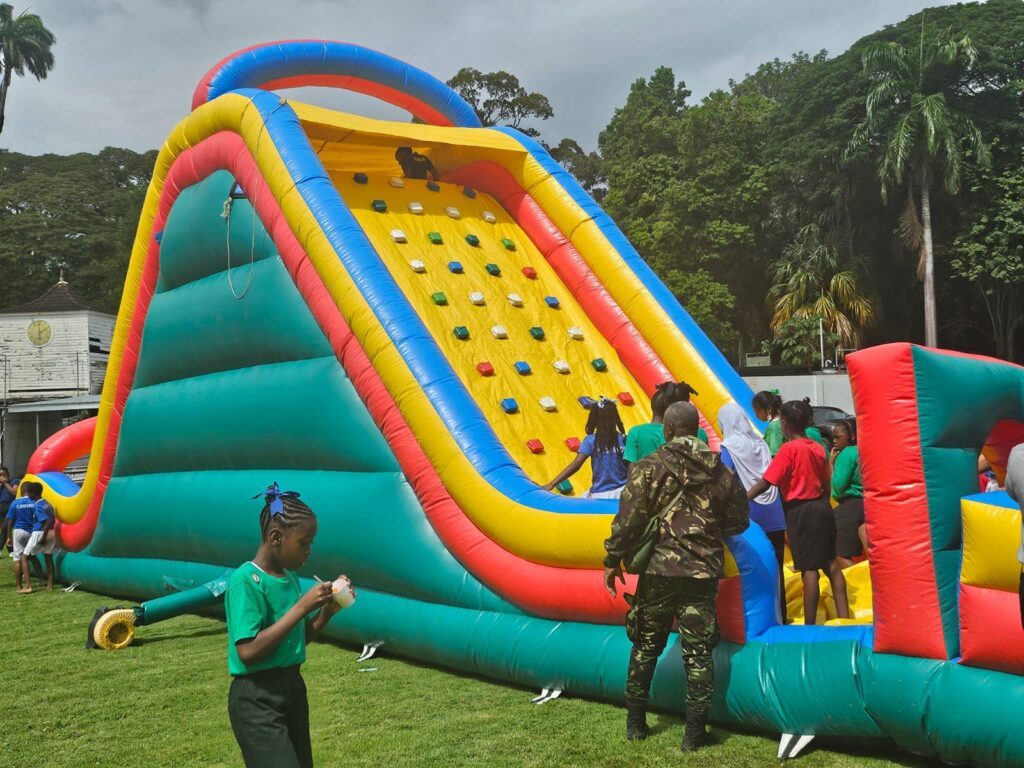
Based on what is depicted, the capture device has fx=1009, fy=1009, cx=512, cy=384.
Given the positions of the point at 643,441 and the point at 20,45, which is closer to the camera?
the point at 643,441

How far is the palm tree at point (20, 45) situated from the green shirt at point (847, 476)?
144 ft

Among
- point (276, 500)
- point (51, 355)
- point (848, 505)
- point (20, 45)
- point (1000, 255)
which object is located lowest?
point (848, 505)

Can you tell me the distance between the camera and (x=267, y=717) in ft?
8.40

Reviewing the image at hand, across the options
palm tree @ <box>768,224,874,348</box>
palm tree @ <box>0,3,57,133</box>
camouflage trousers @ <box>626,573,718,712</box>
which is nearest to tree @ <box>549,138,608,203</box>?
palm tree @ <box>768,224,874,348</box>

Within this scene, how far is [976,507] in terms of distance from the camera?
3.57 metres

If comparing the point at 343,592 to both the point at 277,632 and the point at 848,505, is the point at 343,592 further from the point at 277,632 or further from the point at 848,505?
the point at 848,505

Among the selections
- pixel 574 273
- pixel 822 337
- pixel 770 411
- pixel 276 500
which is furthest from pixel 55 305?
pixel 276 500

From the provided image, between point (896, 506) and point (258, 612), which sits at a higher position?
point (896, 506)

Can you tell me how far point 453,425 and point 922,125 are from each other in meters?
23.5

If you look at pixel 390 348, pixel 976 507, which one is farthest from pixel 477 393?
pixel 976 507

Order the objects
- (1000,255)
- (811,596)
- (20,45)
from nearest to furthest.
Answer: (811,596)
(1000,255)
(20,45)

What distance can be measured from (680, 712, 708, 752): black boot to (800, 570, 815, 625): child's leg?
49.7 inches

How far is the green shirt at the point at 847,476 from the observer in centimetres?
580

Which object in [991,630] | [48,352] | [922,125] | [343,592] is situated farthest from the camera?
[48,352]
